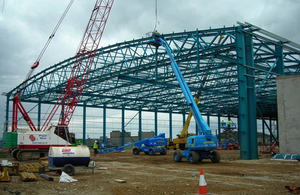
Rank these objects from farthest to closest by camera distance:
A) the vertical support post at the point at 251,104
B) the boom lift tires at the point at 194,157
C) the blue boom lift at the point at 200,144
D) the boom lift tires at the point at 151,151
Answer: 1. the boom lift tires at the point at 151,151
2. the vertical support post at the point at 251,104
3. the boom lift tires at the point at 194,157
4. the blue boom lift at the point at 200,144

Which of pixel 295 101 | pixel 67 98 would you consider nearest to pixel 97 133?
pixel 67 98

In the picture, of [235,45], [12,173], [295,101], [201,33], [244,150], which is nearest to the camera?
[12,173]

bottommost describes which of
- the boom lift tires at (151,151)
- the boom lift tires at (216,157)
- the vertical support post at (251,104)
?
the boom lift tires at (151,151)

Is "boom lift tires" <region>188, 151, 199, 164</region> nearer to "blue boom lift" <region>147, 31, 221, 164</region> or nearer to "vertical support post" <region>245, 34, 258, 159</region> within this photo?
"blue boom lift" <region>147, 31, 221, 164</region>

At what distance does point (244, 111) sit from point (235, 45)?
5.71 meters

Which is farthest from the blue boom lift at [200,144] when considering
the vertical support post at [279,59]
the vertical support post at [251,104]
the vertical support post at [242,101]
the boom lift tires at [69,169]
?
the vertical support post at [279,59]

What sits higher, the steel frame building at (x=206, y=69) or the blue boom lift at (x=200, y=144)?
the steel frame building at (x=206, y=69)

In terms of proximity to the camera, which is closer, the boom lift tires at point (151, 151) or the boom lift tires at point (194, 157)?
the boom lift tires at point (194, 157)

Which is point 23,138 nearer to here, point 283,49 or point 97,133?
point 283,49

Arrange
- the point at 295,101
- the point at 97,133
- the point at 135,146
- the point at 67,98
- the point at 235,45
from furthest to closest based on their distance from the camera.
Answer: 1. the point at 97,133
2. the point at 67,98
3. the point at 135,146
4. the point at 235,45
5. the point at 295,101

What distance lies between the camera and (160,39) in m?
30.6

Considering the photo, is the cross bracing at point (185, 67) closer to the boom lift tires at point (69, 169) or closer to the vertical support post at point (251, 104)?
the vertical support post at point (251, 104)

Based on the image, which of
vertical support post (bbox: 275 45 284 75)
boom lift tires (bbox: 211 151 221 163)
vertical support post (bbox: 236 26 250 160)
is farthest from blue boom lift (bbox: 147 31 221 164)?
vertical support post (bbox: 275 45 284 75)

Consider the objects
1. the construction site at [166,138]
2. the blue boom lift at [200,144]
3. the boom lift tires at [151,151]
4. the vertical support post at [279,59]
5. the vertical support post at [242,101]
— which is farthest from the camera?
the boom lift tires at [151,151]
